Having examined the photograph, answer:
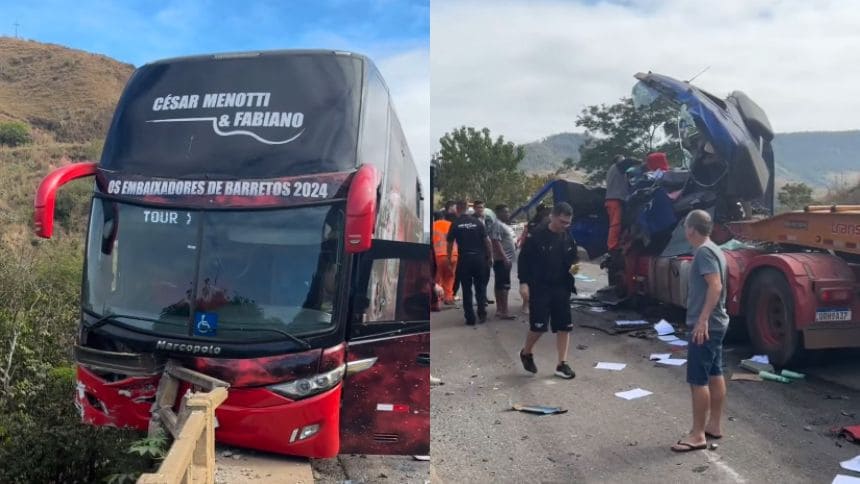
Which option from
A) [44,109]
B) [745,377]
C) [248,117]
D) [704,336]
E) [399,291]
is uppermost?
[44,109]

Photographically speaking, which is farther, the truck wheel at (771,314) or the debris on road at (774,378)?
the truck wheel at (771,314)

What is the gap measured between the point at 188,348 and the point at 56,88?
17.3ft

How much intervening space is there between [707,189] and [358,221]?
53.1 inches

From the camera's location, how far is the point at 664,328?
2.52 m

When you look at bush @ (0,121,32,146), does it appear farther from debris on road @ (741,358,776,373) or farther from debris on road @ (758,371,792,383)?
debris on road @ (758,371,792,383)

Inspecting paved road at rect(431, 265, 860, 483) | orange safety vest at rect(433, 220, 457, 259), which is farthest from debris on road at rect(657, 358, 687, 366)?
orange safety vest at rect(433, 220, 457, 259)

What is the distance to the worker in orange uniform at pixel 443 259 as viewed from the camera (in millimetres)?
2344

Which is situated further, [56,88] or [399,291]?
[56,88]

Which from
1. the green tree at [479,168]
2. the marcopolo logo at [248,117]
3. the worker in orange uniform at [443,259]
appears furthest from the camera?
the marcopolo logo at [248,117]

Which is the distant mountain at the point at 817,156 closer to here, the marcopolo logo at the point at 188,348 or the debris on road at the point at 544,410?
the debris on road at the point at 544,410

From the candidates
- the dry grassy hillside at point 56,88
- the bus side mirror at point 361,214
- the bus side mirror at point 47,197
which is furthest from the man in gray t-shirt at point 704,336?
the dry grassy hillside at point 56,88

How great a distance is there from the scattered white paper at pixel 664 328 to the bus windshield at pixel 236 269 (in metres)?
1.56

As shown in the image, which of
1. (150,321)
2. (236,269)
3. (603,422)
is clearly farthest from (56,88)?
(603,422)

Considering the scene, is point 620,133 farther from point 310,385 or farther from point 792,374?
point 310,385
